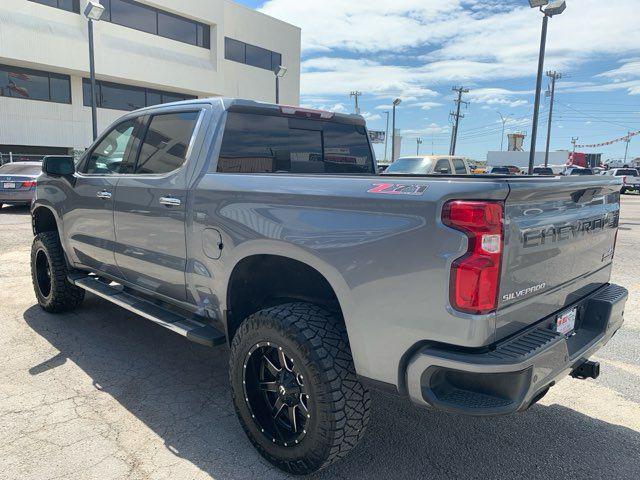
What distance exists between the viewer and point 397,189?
211 cm

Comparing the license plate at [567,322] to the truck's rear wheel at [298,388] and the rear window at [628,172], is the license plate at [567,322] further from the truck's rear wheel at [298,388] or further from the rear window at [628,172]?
the rear window at [628,172]

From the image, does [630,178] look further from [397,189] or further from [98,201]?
[397,189]

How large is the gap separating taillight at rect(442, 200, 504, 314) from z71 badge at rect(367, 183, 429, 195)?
0.15 meters

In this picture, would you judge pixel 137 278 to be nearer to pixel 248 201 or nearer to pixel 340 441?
pixel 248 201

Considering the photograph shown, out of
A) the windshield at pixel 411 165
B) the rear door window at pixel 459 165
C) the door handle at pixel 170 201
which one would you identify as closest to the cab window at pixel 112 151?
the door handle at pixel 170 201

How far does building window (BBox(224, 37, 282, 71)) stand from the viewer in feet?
104

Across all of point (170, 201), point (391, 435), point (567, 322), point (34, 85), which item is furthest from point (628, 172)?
point (170, 201)

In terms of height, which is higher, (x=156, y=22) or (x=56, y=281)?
(x=156, y=22)

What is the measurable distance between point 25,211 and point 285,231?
47.7 ft

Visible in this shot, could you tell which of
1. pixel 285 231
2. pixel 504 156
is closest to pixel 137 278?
pixel 285 231

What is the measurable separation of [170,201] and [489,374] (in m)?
2.21

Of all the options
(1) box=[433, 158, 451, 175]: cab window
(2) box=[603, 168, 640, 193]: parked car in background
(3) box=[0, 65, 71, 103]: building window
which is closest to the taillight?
(1) box=[433, 158, 451, 175]: cab window

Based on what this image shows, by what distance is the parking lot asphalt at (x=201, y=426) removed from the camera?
261 centimetres

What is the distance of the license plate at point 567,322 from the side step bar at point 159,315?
1.89m
